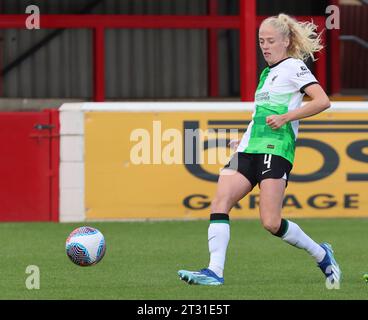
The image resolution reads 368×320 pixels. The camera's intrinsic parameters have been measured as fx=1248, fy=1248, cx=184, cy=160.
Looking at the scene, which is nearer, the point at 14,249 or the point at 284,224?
the point at 284,224

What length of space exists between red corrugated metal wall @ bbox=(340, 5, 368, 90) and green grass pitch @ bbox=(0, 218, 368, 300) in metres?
16.8

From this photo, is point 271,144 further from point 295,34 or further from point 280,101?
point 295,34

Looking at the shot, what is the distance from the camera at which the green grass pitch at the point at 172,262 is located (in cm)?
867

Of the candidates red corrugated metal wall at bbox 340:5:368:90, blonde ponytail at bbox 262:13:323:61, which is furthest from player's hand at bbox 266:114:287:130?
red corrugated metal wall at bbox 340:5:368:90

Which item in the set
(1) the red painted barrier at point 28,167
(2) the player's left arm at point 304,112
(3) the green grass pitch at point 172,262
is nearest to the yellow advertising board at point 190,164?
(3) the green grass pitch at point 172,262

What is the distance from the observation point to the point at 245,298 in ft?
27.2

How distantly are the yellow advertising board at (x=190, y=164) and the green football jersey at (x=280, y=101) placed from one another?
5740 millimetres

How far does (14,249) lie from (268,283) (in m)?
3.51

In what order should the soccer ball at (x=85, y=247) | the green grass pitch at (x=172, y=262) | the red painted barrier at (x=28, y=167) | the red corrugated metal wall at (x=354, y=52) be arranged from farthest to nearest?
the red corrugated metal wall at (x=354, y=52) < the red painted barrier at (x=28, y=167) < the soccer ball at (x=85, y=247) < the green grass pitch at (x=172, y=262)

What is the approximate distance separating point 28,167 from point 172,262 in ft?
14.4

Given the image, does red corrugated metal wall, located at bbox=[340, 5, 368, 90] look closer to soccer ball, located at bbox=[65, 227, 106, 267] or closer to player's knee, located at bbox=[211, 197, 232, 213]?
soccer ball, located at bbox=[65, 227, 106, 267]

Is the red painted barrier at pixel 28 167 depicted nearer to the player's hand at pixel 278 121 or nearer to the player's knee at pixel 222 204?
the player's knee at pixel 222 204

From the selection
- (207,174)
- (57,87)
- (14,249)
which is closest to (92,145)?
(207,174)

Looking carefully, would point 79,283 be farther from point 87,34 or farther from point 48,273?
point 87,34
